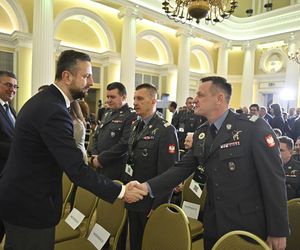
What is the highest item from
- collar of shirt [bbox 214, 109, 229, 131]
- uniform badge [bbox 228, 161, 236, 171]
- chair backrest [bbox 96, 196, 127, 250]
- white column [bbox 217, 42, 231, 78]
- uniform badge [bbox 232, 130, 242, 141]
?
white column [bbox 217, 42, 231, 78]

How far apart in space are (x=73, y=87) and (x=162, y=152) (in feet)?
3.10

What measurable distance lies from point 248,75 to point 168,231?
14.4 meters

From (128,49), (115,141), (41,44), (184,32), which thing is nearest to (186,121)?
(115,141)

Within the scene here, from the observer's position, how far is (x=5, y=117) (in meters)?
2.59

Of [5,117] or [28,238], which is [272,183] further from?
[5,117]

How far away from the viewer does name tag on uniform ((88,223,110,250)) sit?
6.36 ft

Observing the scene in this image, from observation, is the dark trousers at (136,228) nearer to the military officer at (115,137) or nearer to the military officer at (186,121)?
the military officer at (115,137)

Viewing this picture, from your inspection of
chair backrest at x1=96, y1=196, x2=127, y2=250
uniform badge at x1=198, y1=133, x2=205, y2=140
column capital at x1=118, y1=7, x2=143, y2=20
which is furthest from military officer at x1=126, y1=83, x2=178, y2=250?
column capital at x1=118, y1=7, x2=143, y2=20

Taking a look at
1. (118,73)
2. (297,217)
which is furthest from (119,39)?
(297,217)

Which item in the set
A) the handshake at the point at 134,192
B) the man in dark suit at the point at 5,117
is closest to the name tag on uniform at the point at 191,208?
the handshake at the point at 134,192

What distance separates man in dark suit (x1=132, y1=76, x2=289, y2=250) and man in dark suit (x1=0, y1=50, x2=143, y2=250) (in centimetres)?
66

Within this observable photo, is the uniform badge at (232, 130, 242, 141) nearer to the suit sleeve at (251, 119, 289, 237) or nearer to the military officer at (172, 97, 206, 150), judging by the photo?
the suit sleeve at (251, 119, 289, 237)

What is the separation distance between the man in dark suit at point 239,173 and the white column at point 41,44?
22.6 feet

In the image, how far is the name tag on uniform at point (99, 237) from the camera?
1.94 metres
